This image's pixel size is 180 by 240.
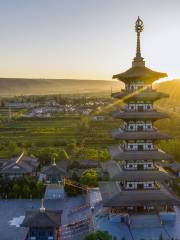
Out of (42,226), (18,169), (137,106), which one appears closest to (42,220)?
(42,226)

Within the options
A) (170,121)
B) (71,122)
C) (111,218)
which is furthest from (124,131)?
(71,122)

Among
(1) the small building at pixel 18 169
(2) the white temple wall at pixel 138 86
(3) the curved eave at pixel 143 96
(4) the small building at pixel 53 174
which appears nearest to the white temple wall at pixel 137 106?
(3) the curved eave at pixel 143 96

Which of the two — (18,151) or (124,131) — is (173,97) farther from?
(124,131)

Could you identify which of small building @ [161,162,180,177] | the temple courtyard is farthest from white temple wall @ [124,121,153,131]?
small building @ [161,162,180,177]

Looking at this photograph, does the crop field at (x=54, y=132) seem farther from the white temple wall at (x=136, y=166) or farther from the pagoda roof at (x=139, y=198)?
the pagoda roof at (x=139, y=198)

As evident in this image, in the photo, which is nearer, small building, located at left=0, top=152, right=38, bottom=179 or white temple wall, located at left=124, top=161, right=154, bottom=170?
white temple wall, located at left=124, top=161, right=154, bottom=170

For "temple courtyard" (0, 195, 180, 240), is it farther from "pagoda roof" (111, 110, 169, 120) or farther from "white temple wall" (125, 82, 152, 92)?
"white temple wall" (125, 82, 152, 92)
